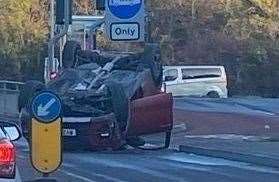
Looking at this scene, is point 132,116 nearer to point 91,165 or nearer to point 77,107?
point 77,107

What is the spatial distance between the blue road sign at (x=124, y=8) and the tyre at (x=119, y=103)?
19.2ft

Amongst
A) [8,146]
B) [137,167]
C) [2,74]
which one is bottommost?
[2,74]

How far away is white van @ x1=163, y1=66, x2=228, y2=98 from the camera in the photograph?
46.7 metres

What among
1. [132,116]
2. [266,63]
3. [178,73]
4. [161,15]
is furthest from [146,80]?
[161,15]

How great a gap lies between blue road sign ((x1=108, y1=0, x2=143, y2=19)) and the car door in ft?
20.4

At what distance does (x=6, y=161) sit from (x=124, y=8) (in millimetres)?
6788

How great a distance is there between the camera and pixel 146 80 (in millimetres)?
22328

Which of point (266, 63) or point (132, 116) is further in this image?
point (266, 63)

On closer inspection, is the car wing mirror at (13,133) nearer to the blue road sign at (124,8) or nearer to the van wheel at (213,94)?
the blue road sign at (124,8)

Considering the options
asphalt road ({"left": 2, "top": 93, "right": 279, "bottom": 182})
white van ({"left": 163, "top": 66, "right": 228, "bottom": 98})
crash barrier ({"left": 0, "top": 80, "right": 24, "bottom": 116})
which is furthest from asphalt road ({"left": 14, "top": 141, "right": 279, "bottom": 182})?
white van ({"left": 163, "top": 66, "right": 228, "bottom": 98})

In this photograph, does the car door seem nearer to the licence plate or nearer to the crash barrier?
the licence plate

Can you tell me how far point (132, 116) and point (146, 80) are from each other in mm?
1162

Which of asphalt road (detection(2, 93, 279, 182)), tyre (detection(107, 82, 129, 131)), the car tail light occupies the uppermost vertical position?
the car tail light

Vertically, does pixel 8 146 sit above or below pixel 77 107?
above
